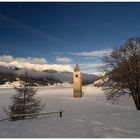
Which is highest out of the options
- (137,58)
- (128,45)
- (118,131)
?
(128,45)

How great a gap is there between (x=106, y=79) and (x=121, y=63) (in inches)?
112

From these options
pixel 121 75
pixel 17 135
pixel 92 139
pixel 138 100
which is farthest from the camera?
pixel 138 100

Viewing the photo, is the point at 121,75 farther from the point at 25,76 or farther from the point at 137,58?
the point at 25,76

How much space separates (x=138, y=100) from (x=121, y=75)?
12.8 feet

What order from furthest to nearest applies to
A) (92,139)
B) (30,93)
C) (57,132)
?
(30,93) → (57,132) → (92,139)

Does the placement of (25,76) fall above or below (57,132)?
above

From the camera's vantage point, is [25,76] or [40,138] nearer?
[40,138]

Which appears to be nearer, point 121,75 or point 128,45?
point 121,75

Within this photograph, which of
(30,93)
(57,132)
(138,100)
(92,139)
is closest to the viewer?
(92,139)

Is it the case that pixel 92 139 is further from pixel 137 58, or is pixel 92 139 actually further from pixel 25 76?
pixel 25 76

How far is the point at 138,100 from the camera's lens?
938 inches

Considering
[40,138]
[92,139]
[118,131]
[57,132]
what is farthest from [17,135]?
[118,131]

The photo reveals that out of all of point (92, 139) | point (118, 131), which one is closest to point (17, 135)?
point (92, 139)

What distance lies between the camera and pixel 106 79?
25.1 meters
